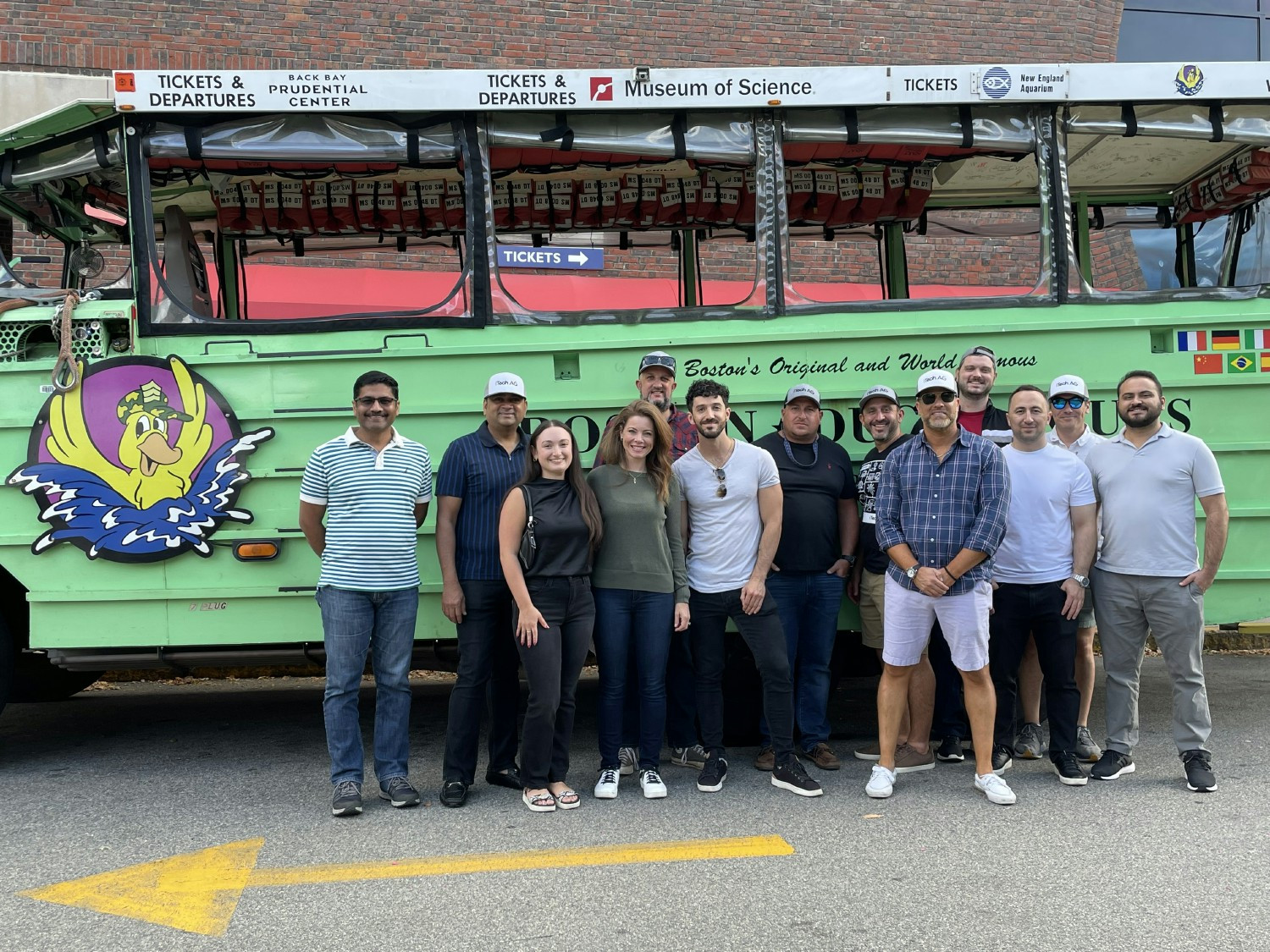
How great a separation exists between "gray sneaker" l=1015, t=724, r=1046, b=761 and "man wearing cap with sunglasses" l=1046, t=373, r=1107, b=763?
0.08 metres

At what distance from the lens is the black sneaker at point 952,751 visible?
4.79 meters

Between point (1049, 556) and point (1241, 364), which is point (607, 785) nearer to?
point (1049, 556)

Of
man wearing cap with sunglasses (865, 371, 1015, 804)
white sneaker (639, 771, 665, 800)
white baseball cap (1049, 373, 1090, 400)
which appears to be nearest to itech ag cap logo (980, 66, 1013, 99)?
white baseball cap (1049, 373, 1090, 400)

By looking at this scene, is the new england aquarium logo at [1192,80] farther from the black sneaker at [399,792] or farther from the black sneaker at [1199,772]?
the black sneaker at [399,792]

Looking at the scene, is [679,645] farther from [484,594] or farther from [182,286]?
[182,286]

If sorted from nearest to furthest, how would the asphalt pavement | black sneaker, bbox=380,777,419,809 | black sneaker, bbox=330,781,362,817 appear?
the asphalt pavement
black sneaker, bbox=330,781,362,817
black sneaker, bbox=380,777,419,809

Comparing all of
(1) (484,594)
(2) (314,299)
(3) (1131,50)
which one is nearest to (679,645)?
(1) (484,594)

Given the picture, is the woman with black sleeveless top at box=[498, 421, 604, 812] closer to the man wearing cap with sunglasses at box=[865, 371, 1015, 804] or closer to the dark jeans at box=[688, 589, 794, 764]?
the dark jeans at box=[688, 589, 794, 764]

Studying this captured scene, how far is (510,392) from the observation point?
435 cm

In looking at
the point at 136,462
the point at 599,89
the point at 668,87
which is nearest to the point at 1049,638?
the point at 668,87

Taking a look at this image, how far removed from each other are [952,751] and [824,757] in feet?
1.91

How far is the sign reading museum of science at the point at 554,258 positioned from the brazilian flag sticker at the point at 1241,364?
328 centimetres

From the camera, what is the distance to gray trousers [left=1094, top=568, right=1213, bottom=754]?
4355 millimetres

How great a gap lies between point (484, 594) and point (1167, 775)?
9.48ft
